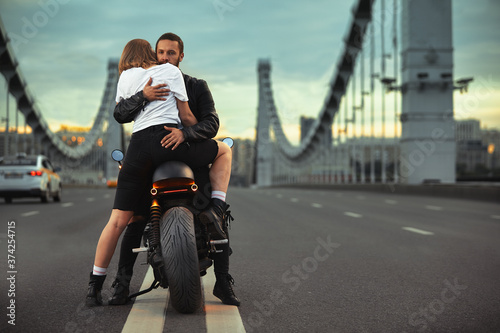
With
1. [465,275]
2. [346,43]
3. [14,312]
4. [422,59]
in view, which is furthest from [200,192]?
[346,43]

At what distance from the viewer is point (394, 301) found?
4086mm

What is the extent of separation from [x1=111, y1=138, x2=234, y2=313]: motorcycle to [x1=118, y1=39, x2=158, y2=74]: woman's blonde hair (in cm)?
61

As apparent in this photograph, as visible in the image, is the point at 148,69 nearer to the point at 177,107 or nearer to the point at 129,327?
the point at 177,107

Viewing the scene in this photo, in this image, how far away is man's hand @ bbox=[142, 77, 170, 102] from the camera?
12.0ft

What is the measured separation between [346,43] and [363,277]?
144 ft

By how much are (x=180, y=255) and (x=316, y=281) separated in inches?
70.2

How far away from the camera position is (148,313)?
363 cm

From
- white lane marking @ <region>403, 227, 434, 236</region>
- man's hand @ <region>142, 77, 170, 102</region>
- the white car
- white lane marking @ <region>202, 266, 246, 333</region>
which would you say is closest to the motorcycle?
white lane marking @ <region>202, 266, 246, 333</region>

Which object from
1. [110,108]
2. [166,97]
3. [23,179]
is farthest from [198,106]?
[110,108]

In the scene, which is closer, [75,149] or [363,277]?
[363,277]

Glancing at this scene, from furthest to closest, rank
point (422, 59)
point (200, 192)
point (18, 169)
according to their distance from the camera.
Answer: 1. point (422, 59)
2. point (18, 169)
3. point (200, 192)

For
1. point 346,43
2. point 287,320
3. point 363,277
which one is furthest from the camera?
point 346,43

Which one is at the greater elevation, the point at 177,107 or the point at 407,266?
the point at 177,107

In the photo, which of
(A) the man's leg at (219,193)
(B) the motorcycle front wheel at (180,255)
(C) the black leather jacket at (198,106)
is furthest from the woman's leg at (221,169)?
(B) the motorcycle front wheel at (180,255)
